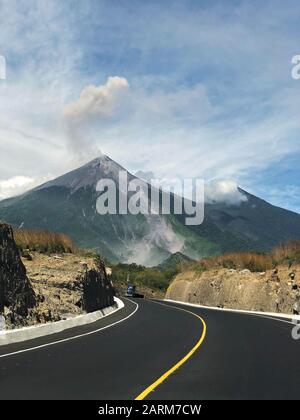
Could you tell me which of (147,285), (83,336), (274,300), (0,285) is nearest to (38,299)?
(0,285)

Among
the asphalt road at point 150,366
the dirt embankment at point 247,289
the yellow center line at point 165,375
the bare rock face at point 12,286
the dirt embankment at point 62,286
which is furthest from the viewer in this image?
the dirt embankment at point 247,289

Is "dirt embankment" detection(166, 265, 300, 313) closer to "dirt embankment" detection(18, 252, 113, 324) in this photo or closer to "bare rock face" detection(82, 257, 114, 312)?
"bare rock face" detection(82, 257, 114, 312)

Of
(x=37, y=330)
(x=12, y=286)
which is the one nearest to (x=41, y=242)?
(x=12, y=286)

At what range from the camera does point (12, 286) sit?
25422 millimetres

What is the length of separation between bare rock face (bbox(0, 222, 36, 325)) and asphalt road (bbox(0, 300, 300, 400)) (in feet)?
12.8

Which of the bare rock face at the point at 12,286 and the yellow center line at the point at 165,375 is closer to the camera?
→ the yellow center line at the point at 165,375

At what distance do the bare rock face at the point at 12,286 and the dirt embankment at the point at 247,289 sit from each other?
19.7 m

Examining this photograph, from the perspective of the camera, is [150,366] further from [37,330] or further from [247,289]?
[247,289]

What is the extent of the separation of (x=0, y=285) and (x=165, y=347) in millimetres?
9388

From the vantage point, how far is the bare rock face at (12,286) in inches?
955

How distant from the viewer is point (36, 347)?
1675 cm

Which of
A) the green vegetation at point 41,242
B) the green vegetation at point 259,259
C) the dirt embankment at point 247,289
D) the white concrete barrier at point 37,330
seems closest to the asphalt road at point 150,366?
the white concrete barrier at point 37,330

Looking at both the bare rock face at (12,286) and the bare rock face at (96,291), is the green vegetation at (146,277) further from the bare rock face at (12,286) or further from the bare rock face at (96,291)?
the bare rock face at (12,286)

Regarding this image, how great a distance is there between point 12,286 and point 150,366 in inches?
529
